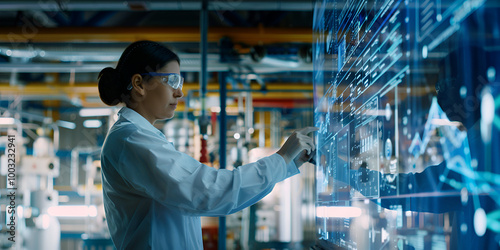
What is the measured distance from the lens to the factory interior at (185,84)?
4156 millimetres

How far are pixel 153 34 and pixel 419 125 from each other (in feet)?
12.4

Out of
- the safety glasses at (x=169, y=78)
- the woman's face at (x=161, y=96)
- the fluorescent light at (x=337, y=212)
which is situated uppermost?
the safety glasses at (x=169, y=78)

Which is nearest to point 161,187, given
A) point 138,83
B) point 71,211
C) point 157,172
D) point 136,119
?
point 157,172

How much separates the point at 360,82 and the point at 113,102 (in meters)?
0.88

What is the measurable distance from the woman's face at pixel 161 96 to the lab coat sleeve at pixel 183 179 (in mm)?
181

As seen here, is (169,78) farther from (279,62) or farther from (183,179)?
(279,62)

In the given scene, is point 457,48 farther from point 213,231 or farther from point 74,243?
point 74,243

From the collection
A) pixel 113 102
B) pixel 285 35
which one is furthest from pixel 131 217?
pixel 285 35

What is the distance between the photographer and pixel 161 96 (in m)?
1.50

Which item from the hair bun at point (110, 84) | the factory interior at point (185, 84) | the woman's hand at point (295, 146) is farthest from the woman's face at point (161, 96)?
the factory interior at point (185, 84)

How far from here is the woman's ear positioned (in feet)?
4.90

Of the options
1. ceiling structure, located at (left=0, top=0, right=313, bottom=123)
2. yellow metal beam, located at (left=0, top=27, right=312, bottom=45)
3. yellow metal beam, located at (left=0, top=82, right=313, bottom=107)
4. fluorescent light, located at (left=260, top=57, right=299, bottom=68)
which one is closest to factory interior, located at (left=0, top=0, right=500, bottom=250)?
ceiling structure, located at (left=0, top=0, right=313, bottom=123)

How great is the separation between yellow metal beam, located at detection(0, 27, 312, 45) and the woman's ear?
2.78 m

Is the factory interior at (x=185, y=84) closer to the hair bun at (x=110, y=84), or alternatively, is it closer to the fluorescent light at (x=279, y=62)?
the fluorescent light at (x=279, y=62)
